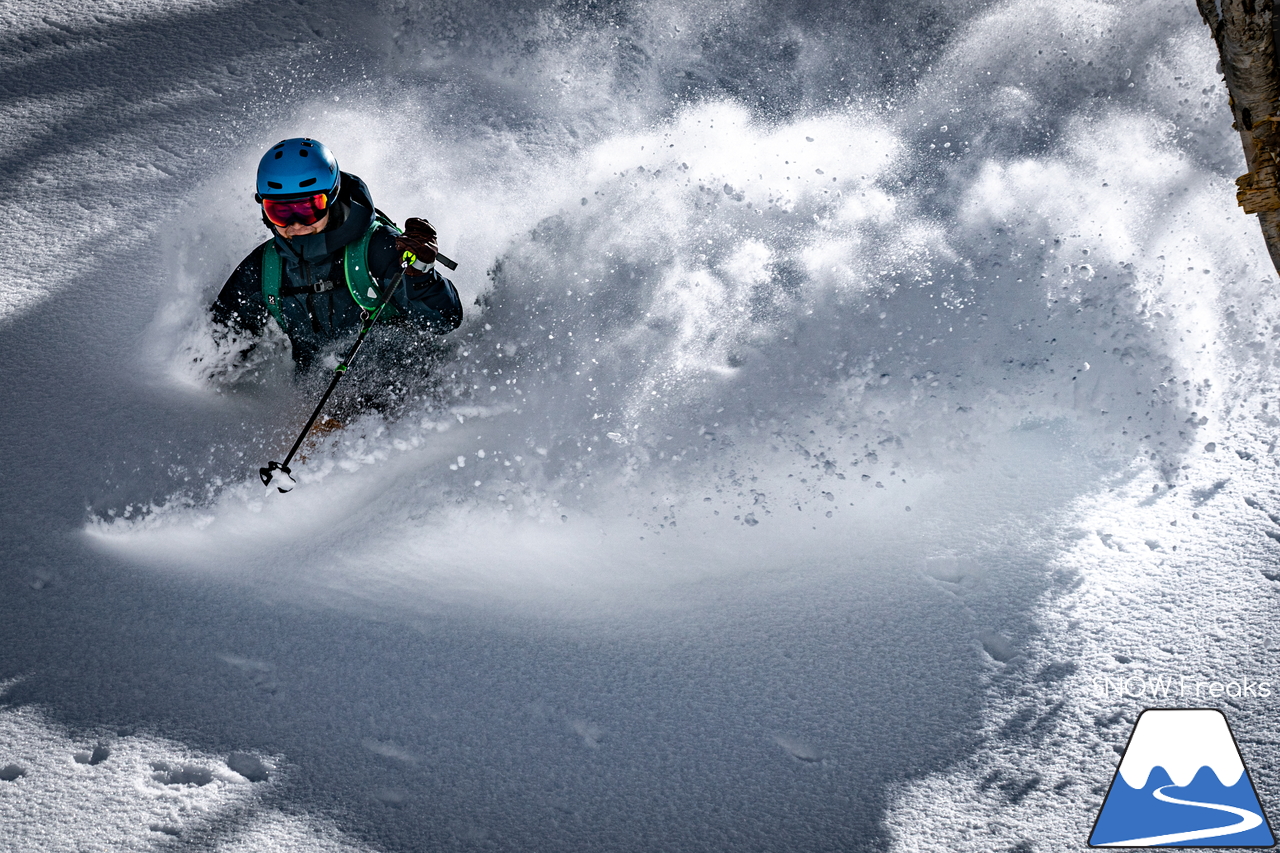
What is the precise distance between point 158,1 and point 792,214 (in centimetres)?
535

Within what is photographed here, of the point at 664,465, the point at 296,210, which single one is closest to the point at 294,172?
the point at 296,210

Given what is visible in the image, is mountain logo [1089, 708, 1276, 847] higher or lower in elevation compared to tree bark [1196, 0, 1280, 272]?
lower

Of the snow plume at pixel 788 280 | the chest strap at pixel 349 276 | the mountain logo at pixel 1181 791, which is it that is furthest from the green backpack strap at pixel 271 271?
the mountain logo at pixel 1181 791

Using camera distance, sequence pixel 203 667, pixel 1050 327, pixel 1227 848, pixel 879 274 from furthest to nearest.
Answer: pixel 879 274 < pixel 1050 327 < pixel 203 667 < pixel 1227 848

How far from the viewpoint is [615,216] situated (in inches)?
169

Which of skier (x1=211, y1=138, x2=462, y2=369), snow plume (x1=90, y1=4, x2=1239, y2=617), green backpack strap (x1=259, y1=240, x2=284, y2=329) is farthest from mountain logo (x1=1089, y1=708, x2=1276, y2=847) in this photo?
green backpack strap (x1=259, y1=240, x2=284, y2=329)

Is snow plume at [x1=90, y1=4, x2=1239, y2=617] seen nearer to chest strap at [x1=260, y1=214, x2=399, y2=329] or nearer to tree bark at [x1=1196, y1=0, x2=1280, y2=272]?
chest strap at [x1=260, y1=214, x2=399, y2=329]

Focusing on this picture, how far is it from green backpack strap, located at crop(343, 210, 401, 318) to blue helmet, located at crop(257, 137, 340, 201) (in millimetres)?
270

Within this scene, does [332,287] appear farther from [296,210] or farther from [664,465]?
[664,465]

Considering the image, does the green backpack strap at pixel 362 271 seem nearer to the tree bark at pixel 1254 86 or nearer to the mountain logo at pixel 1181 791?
the tree bark at pixel 1254 86

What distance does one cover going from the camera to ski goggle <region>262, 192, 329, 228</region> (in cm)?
298

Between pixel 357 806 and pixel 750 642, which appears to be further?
pixel 750 642

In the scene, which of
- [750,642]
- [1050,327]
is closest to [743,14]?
[1050,327]

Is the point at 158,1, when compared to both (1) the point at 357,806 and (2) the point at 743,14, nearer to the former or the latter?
(2) the point at 743,14
